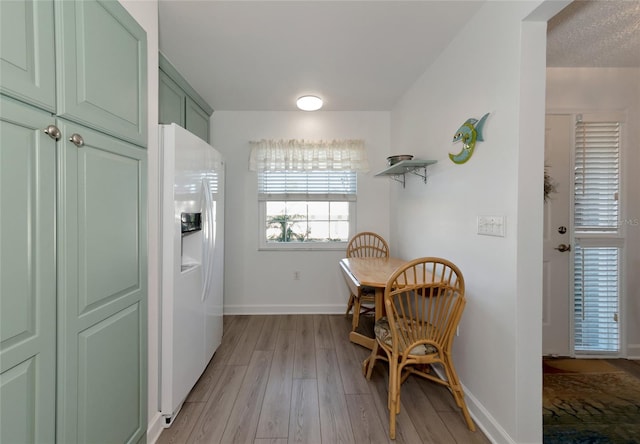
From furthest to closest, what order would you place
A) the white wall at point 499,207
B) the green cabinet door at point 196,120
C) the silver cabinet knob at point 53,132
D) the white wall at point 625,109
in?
the green cabinet door at point 196,120
the white wall at point 625,109
the white wall at point 499,207
the silver cabinet knob at point 53,132

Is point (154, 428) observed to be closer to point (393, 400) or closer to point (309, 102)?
point (393, 400)

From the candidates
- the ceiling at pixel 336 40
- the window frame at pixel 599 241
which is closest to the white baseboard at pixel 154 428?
the ceiling at pixel 336 40

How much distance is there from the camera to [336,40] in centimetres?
204

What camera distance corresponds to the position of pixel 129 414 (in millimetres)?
1352

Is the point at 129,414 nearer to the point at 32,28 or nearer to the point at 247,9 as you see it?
the point at 32,28

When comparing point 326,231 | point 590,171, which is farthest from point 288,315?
point 590,171

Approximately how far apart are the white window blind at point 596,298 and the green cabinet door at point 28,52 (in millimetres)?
3618

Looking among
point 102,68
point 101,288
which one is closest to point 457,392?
point 101,288

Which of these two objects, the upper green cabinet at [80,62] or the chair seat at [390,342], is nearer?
the upper green cabinet at [80,62]

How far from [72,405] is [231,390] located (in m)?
1.15

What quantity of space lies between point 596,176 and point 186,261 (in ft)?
11.6

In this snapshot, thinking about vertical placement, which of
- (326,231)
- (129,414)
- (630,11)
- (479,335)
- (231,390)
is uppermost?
(630,11)

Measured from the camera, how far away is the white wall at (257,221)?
11.5ft

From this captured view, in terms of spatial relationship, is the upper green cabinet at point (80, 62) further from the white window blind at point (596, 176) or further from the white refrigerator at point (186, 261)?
the white window blind at point (596, 176)
